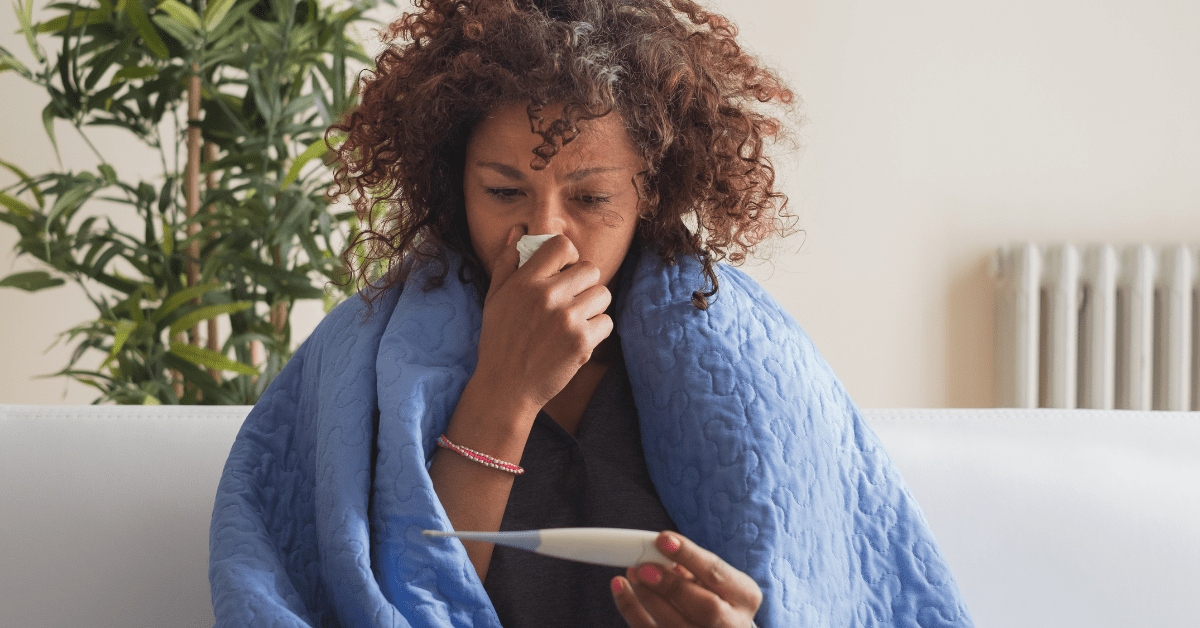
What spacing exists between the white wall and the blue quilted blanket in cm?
142

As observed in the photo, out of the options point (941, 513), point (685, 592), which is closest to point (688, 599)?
point (685, 592)

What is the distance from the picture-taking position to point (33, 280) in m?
1.66

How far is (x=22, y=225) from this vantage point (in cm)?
159

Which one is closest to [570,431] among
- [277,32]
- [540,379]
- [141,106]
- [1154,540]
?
[540,379]

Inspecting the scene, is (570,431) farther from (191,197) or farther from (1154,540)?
(191,197)

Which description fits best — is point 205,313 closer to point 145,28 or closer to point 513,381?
Result: point 145,28

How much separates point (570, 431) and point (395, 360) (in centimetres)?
21

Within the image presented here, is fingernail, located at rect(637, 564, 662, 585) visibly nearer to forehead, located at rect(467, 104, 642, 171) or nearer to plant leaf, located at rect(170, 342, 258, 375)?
forehead, located at rect(467, 104, 642, 171)

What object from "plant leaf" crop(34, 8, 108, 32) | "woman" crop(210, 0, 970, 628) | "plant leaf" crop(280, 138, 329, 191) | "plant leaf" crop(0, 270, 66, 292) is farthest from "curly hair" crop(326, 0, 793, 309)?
"plant leaf" crop(0, 270, 66, 292)

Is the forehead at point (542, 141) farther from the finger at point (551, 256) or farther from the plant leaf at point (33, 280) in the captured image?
the plant leaf at point (33, 280)

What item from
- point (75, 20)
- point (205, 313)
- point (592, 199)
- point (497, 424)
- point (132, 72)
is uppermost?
point (75, 20)

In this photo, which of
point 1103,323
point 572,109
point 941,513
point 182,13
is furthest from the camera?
point 1103,323

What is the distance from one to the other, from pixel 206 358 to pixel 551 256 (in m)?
1.07

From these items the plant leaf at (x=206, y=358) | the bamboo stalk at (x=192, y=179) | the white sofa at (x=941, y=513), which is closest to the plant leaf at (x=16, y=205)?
the bamboo stalk at (x=192, y=179)
